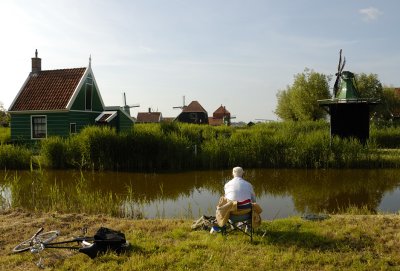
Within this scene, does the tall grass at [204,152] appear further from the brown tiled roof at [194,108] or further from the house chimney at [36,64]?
the brown tiled roof at [194,108]

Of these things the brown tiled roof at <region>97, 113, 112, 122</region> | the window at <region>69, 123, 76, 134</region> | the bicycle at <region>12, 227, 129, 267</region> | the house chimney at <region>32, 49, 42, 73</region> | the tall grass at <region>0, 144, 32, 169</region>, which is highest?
the house chimney at <region>32, 49, 42, 73</region>

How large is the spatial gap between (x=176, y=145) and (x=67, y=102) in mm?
7999

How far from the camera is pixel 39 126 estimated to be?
2130 cm

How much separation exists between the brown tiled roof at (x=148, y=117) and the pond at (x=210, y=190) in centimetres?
4611

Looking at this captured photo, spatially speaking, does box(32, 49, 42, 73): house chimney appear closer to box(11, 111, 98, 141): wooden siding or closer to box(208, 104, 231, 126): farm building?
box(11, 111, 98, 141): wooden siding

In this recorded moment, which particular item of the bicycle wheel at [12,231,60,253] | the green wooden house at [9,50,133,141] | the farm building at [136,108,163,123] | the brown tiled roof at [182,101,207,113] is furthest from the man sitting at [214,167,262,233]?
the farm building at [136,108,163,123]

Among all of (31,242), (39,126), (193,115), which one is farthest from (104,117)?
(193,115)

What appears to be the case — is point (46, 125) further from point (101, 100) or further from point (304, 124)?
point (304, 124)

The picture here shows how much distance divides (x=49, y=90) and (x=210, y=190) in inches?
561

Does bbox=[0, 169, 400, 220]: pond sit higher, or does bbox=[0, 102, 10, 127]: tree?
bbox=[0, 102, 10, 127]: tree

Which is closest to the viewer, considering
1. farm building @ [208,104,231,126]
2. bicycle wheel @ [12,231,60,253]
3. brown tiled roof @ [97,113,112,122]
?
bicycle wheel @ [12,231,60,253]

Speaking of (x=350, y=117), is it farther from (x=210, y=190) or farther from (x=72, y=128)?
(x=72, y=128)

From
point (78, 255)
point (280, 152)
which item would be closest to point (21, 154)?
point (280, 152)

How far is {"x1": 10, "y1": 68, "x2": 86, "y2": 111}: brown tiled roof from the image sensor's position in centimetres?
2117
